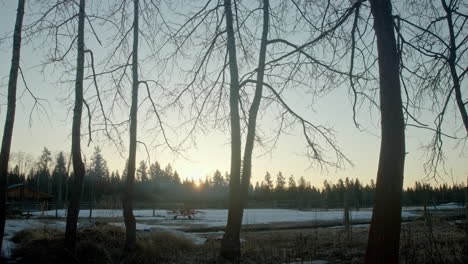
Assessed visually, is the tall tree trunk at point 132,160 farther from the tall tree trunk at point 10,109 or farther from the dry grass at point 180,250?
the tall tree trunk at point 10,109

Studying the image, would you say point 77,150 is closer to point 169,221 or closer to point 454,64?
point 454,64

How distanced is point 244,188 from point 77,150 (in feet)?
13.6

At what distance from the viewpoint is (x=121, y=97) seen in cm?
1021

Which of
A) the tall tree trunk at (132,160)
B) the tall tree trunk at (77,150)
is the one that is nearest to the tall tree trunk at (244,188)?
the tall tree trunk at (132,160)

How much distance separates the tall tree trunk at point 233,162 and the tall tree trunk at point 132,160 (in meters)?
2.70

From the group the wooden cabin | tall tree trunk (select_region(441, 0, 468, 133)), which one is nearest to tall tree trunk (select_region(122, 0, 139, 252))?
tall tree trunk (select_region(441, 0, 468, 133))

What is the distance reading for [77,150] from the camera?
29.1 feet

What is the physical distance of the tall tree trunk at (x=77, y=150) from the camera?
849 centimetres

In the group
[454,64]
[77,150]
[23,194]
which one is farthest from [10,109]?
[23,194]

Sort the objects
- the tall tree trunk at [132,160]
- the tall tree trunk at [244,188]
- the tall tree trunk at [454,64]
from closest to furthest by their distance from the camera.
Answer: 1. the tall tree trunk at [454,64]
2. the tall tree trunk at [244,188]
3. the tall tree trunk at [132,160]

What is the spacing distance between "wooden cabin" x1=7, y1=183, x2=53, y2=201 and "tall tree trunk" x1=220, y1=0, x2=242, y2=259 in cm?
4162

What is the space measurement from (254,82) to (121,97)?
3899mm

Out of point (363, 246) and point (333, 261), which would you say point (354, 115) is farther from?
point (363, 246)

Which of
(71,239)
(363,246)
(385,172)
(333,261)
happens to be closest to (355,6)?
(385,172)
